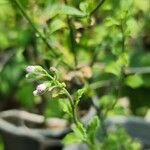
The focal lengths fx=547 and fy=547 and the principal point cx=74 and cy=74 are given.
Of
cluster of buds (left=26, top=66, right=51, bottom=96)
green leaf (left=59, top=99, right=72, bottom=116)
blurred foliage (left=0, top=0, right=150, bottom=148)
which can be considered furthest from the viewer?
blurred foliage (left=0, top=0, right=150, bottom=148)

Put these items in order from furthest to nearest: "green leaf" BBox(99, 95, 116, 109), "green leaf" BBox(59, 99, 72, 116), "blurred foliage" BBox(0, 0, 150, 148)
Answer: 1. "green leaf" BBox(99, 95, 116, 109)
2. "blurred foliage" BBox(0, 0, 150, 148)
3. "green leaf" BBox(59, 99, 72, 116)

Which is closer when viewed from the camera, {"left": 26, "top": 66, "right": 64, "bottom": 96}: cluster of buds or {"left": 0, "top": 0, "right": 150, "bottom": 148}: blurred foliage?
{"left": 26, "top": 66, "right": 64, "bottom": 96}: cluster of buds

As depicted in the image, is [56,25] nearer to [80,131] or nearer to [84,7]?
[84,7]

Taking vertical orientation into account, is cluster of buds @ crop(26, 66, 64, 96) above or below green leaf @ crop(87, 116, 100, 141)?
above

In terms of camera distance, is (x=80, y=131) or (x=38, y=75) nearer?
(x=38, y=75)

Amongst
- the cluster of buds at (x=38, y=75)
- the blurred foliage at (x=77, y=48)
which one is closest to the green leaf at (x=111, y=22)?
the blurred foliage at (x=77, y=48)

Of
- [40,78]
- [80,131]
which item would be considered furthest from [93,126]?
[40,78]

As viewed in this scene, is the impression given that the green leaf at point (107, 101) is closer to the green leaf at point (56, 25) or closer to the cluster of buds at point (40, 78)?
the green leaf at point (56, 25)

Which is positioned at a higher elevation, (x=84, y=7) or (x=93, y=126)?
(x=84, y=7)

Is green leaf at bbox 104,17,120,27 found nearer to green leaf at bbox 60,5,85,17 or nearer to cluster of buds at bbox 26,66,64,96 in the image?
green leaf at bbox 60,5,85,17

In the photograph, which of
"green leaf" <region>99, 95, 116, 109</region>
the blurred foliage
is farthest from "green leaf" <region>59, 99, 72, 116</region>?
"green leaf" <region>99, 95, 116, 109</region>

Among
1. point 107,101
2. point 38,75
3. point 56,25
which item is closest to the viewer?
point 38,75
